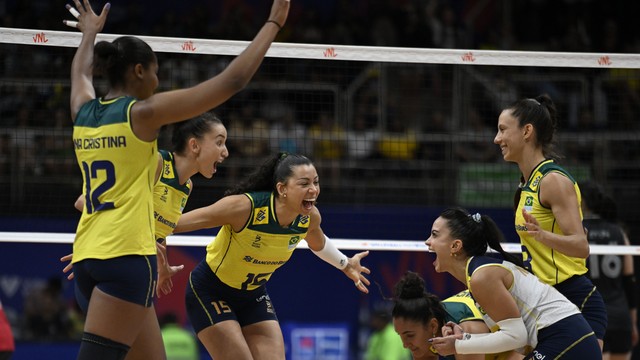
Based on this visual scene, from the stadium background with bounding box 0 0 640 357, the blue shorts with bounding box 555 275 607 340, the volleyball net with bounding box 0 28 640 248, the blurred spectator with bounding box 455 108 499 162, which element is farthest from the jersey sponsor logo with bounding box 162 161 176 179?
the blurred spectator with bounding box 455 108 499 162

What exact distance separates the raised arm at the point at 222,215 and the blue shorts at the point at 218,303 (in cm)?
43

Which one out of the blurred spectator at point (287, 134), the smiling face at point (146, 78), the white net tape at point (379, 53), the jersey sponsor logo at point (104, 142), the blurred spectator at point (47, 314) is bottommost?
the blurred spectator at point (47, 314)

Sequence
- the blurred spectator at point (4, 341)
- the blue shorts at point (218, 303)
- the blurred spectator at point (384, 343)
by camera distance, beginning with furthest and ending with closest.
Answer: the blurred spectator at point (384, 343) < the blue shorts at point (218, 303) < the blurred spectator at point (4, 341)

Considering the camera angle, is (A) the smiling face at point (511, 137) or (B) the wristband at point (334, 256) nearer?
(A) the smiling face at point (511, 137)

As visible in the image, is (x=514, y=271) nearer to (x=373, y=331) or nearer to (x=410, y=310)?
(x=410, y=310)

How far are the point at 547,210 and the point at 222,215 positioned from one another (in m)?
2.13

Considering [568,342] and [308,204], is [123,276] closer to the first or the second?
[308,204]

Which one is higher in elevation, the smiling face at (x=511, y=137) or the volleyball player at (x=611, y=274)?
the smiling face at (x=511, y=137)

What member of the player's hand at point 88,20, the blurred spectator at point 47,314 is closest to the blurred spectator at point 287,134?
the blurred spectator at point 47,314

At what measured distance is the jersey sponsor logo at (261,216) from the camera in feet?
20.3

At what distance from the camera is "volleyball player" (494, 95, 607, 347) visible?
5.60m

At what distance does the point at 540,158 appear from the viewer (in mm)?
5984

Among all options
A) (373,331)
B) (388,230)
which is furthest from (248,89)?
(373,331)

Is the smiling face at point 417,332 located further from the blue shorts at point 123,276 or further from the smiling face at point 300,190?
the blue shorts at point 123,276
